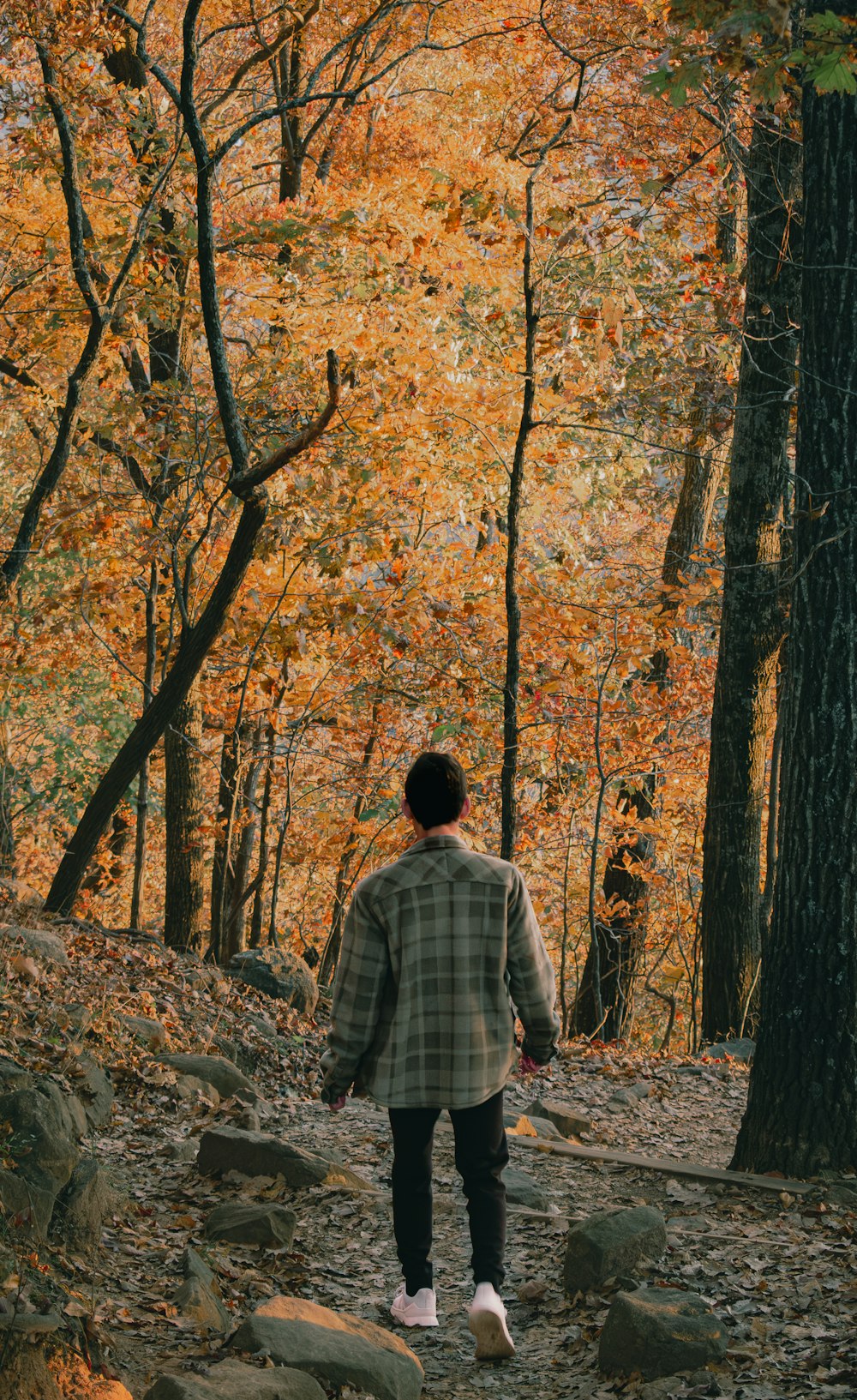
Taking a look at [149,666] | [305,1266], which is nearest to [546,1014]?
A: [305,1266]

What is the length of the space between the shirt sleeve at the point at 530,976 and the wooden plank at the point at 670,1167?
89.1 inches

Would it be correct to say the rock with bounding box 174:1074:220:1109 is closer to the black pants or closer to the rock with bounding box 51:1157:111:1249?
the rock with bounding box 51:1157:111:1249

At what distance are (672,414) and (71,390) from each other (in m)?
5.34

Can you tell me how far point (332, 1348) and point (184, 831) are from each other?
357 inches

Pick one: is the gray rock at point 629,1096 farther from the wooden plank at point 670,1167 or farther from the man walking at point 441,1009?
the man walking at point 441,1009

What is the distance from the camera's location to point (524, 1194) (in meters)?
5.63

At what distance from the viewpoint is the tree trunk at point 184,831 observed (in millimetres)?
12336

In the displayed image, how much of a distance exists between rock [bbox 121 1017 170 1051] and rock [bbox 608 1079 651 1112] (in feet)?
10.4

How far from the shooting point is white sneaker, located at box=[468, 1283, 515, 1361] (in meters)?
3.82

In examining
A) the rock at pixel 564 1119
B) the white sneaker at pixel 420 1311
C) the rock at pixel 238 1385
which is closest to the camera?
the rock at pixel 238 1385

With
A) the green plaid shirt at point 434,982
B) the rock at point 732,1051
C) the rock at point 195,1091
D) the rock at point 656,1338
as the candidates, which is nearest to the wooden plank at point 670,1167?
the rock at point 195,1091

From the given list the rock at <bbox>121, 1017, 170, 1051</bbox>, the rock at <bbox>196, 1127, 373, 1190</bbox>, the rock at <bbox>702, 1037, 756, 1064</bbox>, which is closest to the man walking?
the rock at <bbox>196, 1127, 373, 1190</bbox>

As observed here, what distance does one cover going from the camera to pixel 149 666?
11.1m

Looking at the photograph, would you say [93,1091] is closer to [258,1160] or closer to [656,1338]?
[258,1160]
